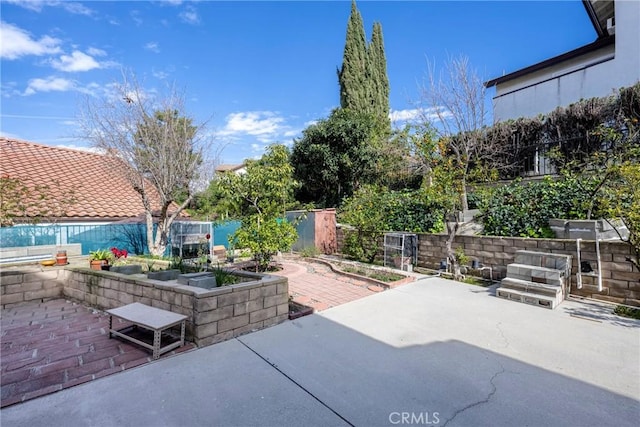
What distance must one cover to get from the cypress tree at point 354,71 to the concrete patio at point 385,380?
1750 cm

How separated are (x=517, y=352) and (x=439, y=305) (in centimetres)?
189

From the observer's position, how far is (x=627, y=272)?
18.0 ft

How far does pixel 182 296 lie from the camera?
4.08 m

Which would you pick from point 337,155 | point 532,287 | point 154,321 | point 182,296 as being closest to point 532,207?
point 532,287

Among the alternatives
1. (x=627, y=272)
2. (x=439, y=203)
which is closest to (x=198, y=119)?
(x=439, y=203)

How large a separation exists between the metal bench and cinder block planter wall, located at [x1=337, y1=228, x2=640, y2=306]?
23.1ft

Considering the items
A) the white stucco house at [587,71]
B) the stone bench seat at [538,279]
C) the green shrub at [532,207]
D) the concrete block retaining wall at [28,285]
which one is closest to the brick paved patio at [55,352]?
the concrete block retaining wall at [28,285]

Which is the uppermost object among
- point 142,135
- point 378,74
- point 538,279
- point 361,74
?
point 378,74

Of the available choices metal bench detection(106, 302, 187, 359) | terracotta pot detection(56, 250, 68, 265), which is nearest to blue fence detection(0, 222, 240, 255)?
terracotta pot detection(56, 250, 68, 265)

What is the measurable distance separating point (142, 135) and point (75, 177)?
15.7 ft

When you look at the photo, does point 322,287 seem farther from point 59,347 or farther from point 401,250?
point 59,347

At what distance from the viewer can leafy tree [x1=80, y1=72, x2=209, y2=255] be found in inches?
335

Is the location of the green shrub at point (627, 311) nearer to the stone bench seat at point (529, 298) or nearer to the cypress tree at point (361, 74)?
the stone bench seat at point (529, 298)

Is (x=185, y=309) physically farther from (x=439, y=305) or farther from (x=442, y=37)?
(x=442, y=37)
